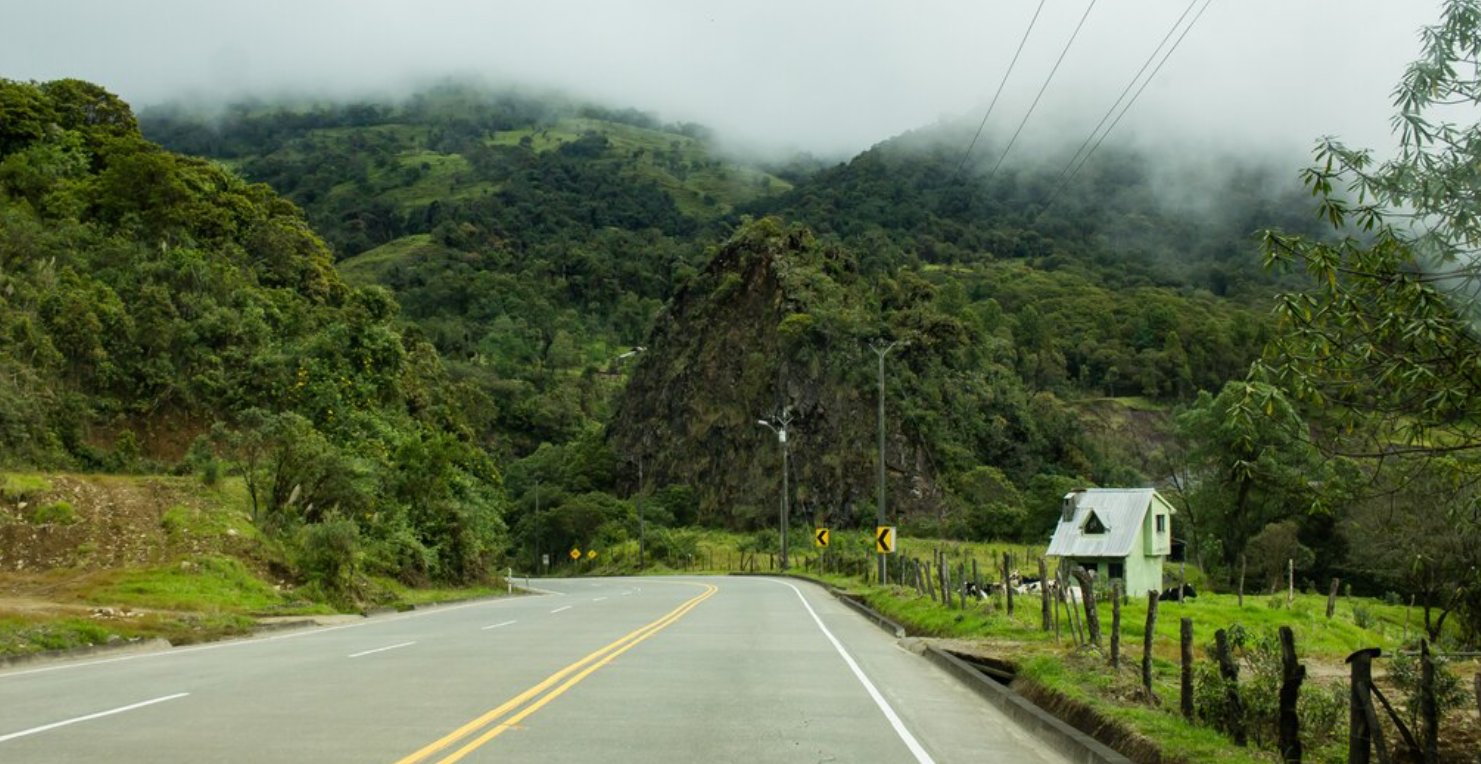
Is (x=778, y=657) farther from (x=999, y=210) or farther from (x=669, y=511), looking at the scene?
(x=999, y=210)

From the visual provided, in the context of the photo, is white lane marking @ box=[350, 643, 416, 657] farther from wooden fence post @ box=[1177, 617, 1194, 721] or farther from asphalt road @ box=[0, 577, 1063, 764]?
wooden fence post @ box=[1177, 617, 1194, 721]

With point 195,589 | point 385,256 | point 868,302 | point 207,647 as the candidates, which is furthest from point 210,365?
point 385,256

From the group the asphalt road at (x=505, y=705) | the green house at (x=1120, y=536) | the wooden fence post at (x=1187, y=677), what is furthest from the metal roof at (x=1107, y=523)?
the wooden fence post at (x=1187, y=677)

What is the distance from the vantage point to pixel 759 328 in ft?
353

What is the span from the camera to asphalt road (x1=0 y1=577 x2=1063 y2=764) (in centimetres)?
860

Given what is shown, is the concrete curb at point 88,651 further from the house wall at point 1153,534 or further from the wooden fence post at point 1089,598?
the house wall at point 1153,534

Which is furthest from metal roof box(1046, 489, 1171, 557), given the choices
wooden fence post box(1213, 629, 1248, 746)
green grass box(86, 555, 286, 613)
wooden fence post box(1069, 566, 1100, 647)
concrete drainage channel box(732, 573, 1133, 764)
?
wooden fence post box(1213, 629, 1248, 746)

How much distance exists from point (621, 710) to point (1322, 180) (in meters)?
7.42

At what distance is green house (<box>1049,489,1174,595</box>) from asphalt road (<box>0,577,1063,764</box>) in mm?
39957

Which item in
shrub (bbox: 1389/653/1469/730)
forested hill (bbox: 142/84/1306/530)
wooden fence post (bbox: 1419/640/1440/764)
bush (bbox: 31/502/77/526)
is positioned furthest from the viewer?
forested hill (bbox: 142/84/1306/530)

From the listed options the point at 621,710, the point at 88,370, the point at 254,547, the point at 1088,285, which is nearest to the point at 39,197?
the point at 88,370

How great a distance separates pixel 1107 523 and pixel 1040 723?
49665 mm

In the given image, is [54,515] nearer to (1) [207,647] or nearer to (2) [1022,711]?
(1) [207,647]

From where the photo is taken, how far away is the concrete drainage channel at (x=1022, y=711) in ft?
29.7
